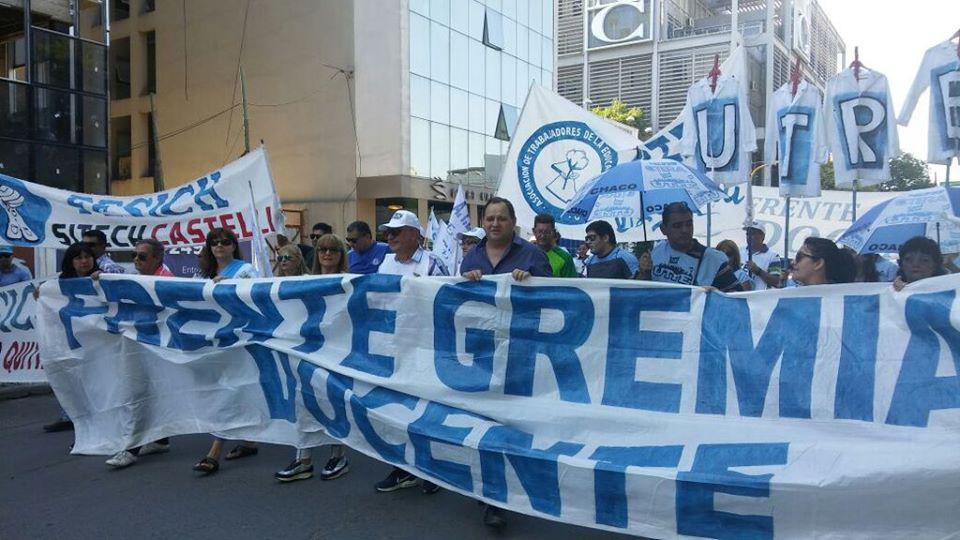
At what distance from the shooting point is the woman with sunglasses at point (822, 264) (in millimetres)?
4047

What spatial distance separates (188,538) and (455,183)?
21880mm

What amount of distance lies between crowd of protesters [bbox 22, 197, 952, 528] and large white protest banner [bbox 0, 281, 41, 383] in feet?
3.07

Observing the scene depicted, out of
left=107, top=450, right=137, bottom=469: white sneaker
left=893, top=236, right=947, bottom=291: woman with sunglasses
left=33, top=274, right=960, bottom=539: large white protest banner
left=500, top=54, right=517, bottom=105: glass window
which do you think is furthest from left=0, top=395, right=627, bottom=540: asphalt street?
left=500, top=54, right=517, bottom=105: glass window

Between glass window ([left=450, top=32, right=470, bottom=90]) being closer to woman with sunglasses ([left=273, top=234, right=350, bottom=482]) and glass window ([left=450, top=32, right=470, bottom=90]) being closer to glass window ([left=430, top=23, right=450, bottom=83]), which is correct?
glass window ([left=430, top=23, right=450, bottom=83])

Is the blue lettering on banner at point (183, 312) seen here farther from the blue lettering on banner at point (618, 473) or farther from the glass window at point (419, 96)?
the glass window at point (419, 96)

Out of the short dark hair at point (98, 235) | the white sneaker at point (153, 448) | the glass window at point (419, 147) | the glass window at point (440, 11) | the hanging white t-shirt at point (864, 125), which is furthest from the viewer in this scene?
the glass window at point (440, 11)

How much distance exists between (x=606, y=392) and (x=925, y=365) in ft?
4.43

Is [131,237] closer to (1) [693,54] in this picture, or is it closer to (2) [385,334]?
(2) [385,334]

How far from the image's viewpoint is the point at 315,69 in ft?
79.0

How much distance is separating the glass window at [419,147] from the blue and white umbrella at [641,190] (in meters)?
16.3

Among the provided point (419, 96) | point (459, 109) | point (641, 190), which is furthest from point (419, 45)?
point (641, 190)

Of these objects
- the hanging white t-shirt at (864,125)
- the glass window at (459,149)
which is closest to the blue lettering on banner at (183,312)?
the hanging white t-shirt at (864,125)

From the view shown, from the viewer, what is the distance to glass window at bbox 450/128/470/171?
25.1 metres

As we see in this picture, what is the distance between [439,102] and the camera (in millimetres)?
24250
